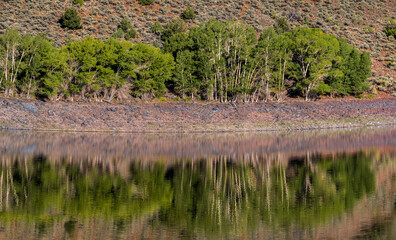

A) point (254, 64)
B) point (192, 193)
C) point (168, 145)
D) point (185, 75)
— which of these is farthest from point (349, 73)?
point (192, 193)

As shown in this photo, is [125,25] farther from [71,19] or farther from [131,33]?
[71,19]

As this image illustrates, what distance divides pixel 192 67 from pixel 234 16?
1793 inches

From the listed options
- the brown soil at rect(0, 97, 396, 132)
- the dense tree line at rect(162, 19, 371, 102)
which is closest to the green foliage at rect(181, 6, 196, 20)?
the dense tree line at rect(162, 19, 371, 102)

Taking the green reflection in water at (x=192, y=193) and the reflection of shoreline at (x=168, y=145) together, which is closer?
the green reflection in water at (x=192, y=193)

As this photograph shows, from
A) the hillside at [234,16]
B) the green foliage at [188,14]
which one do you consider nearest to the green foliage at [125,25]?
the hillside at [234,16]

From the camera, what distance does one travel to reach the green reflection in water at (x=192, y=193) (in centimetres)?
1786

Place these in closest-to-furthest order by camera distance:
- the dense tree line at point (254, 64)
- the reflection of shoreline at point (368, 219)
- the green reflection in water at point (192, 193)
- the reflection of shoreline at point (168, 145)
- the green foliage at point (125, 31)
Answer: the reflection of shoreline at point (368, 219) → the green reflection in water at point (192, 193) → the reflection of shoreline at point (168, 145) → the dense tree line at point (254, 64) → the green foliage at point (125, 31)

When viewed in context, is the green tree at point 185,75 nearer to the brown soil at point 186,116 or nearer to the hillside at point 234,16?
the brown soil at point 186,116

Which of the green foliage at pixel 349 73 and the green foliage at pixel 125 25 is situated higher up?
the green foliage at pixel 125 25

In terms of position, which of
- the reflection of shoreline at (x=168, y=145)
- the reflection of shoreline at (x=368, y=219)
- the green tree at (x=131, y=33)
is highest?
the green tree at (x=131, y=33)

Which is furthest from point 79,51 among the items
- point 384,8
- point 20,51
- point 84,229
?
point 384,8

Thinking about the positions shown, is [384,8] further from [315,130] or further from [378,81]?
[315,130]

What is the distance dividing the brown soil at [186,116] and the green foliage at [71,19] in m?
37.7

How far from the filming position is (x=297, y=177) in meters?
26.3
